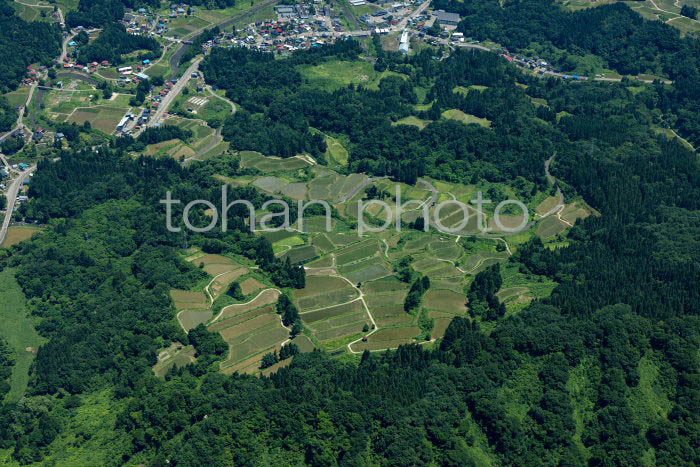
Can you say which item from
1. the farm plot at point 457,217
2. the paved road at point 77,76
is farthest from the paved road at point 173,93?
the farm plot at point 457,217

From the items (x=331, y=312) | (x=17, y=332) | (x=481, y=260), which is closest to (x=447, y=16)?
(x=481, y=260)

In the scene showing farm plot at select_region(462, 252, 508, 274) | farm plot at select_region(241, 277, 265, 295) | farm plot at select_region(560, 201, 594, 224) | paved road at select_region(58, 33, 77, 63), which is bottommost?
paved road at select_region(58, 33, 77, 63)

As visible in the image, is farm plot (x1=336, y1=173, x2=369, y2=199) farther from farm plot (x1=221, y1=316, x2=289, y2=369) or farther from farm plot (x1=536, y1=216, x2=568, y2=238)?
farm plot (x1=221, y1=316, x2=289, y2=369)

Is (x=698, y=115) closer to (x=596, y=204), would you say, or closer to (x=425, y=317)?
(x=596, y=204)

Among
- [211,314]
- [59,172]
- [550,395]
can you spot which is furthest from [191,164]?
[550,395]

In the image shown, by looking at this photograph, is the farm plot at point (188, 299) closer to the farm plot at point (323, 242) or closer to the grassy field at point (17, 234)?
the farm plot at point (323, 242)

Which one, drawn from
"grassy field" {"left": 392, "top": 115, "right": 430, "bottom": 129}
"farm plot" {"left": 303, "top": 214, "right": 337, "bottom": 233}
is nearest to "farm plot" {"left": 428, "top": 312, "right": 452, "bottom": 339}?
"farm plot" {"left": 303, "top": 214, "right": 337, "bottom": 233}

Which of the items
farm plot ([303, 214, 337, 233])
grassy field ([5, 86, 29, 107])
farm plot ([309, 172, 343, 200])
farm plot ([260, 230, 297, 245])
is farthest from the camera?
grassy field ([5, 86, 29, 107])
